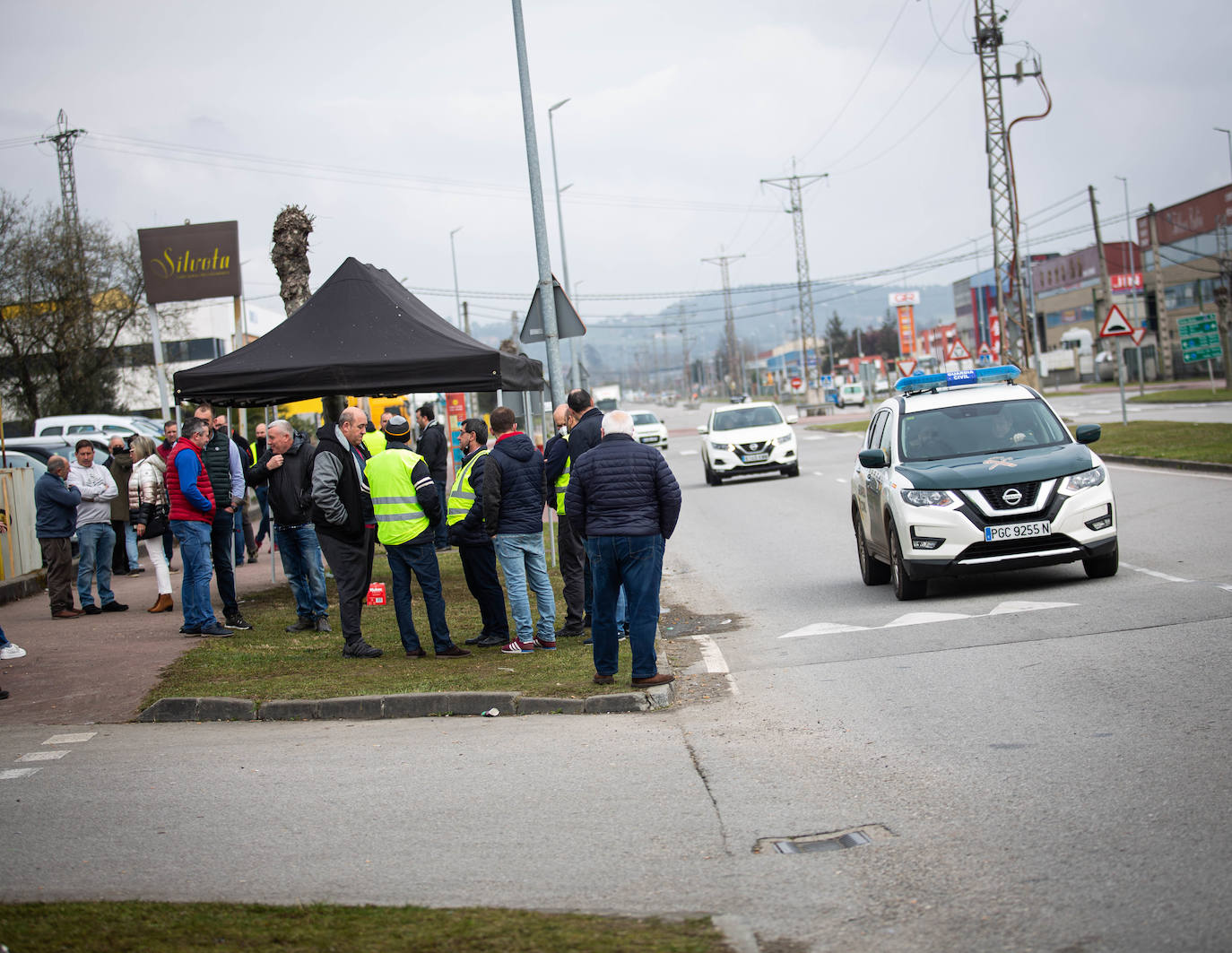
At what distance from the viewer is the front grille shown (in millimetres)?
11016

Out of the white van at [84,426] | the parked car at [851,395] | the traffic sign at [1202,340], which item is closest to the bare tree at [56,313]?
the white van at [84,426]

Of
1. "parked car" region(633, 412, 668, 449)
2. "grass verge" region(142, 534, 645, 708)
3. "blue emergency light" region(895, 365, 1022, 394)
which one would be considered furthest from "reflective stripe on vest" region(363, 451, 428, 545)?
"parked car" region(633, 412, 668, 449)

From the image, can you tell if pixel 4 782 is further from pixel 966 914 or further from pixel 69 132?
pixel 69 132

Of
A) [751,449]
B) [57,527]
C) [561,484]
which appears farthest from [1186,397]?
[57,527]

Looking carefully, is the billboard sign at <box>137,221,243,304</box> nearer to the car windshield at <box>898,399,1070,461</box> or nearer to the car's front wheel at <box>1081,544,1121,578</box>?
the car windshield at <box>898,399,1070,461</box>

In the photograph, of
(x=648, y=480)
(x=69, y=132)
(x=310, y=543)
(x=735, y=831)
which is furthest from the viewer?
(x=69, y=132)

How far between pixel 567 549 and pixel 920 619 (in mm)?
2976

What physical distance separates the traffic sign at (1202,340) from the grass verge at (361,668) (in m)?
45.8

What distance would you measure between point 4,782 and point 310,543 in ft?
17.9

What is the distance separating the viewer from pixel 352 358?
1285cm

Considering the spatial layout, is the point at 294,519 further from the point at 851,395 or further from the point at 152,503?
the point at 851,395

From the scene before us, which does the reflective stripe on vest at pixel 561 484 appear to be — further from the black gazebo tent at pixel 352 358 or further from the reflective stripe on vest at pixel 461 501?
the black gazebo tent at pixel 352 358

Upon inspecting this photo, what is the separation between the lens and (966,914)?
4.27 metres

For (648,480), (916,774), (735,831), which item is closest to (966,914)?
(735,831)
